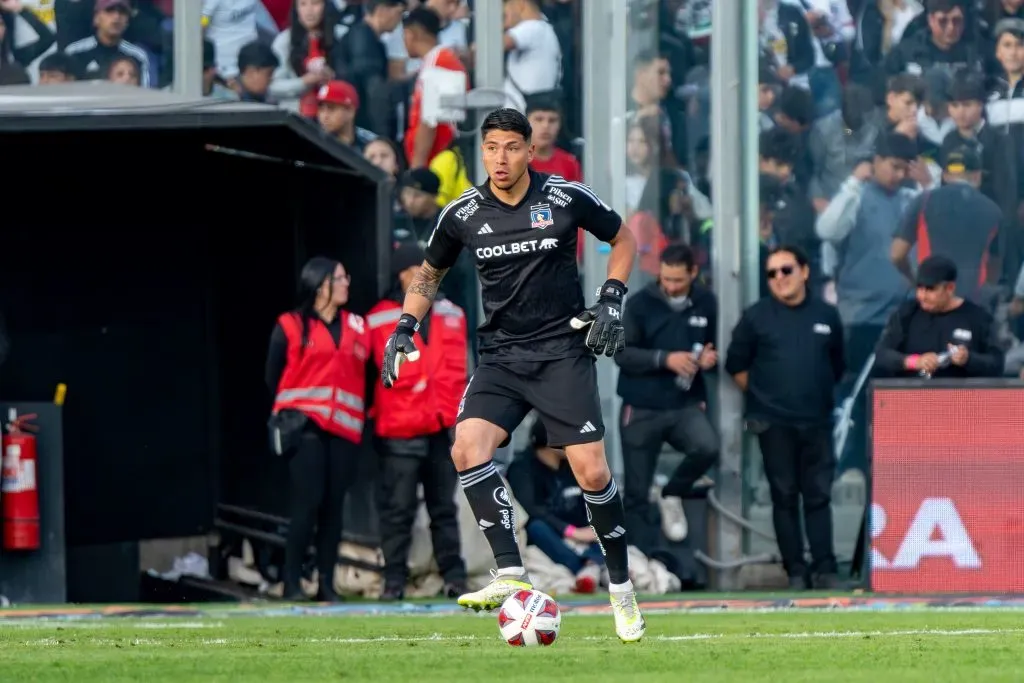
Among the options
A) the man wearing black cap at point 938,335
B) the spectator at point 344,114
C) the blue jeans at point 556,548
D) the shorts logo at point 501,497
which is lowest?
the blue jeans at point 556,548

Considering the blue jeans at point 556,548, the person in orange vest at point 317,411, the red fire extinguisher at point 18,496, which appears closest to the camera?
the red fire extinguisher at point 18,496

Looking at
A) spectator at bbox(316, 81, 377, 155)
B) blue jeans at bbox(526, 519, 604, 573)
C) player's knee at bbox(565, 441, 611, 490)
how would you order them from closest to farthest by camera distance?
player's knee at bbox(565, 441, 611, 490), blue jeans at bbox(526, 519, 604, 573), spectator at bbox(316, 81, 377, 155)

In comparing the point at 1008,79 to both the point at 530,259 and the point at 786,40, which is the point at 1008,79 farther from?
the point at 530,259

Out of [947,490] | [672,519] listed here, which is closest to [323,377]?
[672,519]

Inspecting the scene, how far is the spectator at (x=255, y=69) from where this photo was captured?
14266 millimetres

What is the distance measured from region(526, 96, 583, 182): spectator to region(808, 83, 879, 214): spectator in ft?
5.65

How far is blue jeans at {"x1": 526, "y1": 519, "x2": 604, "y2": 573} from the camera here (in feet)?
43.3

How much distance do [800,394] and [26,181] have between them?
5.35 meters

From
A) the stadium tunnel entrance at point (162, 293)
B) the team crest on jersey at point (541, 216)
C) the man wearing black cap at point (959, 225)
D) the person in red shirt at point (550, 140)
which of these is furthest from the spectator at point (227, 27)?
the team crest on jersey at point (541, 216)

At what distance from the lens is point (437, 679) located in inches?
260

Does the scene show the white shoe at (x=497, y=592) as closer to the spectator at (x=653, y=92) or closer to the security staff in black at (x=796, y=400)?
the security staff in black at (x=796, y=400)

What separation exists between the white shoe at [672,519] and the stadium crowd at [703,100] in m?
1.35

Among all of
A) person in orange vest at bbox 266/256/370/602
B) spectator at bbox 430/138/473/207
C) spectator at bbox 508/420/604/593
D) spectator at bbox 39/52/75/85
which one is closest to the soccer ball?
person in orange vest at bbox 266/256/370/602

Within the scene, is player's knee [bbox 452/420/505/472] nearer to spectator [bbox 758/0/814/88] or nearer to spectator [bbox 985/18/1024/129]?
spectator [bbox 758/0/814/88]
